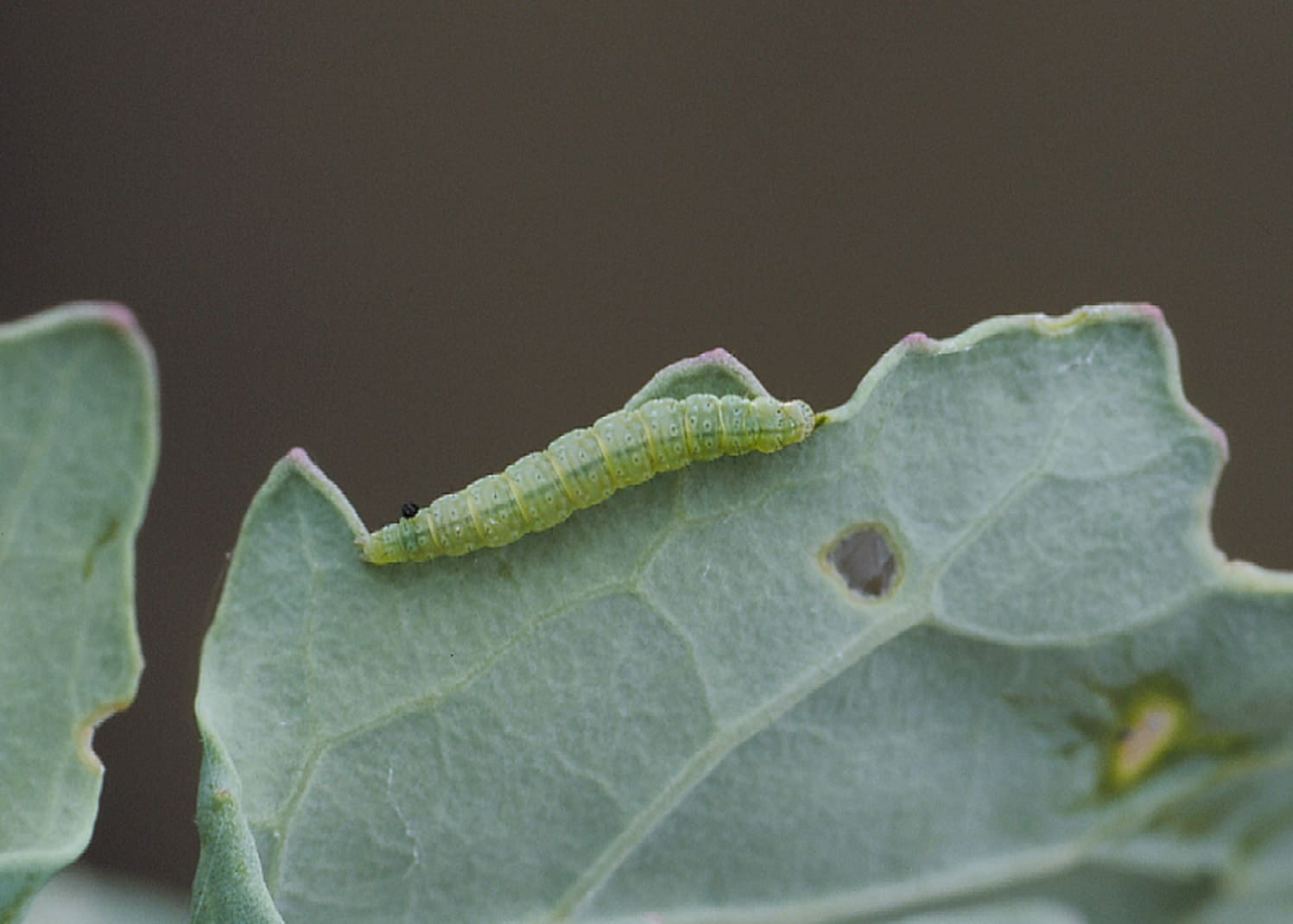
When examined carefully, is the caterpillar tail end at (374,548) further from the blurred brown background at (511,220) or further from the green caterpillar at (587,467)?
the blurred brown background at (511,220)

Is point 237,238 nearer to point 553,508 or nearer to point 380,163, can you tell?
point 380,163

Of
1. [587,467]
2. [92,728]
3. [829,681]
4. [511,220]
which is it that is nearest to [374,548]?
[587,467]

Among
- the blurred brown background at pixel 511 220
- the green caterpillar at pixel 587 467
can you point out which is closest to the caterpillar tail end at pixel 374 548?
the green caterpillar at pixel 587 467

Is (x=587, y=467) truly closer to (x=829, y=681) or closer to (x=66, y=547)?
(x=829, y=681)

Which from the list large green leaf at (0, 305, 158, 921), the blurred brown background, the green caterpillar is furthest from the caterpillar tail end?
the blurred brown background

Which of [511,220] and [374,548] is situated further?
[511,220]

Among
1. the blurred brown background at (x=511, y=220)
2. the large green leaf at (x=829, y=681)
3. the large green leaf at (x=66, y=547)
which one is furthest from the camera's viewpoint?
the blurred brown background at (x=511, y=220)

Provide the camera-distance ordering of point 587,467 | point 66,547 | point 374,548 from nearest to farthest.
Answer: point 66,547 < point 374,548 < point 587,467
